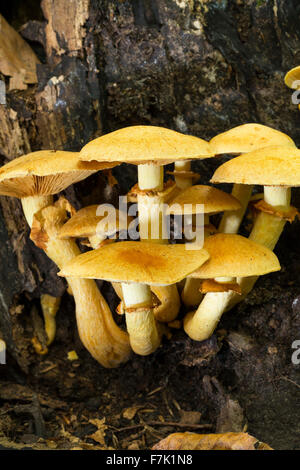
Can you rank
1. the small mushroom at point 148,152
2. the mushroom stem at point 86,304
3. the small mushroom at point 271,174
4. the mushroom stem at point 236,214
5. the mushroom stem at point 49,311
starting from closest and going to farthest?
the small mushroom at point 148,152 < the small mushroom at point 271,174 < the mushroom stem at point 86,304 < the mushroom stem at point 236,214 < the mushroom stem at point 49,311

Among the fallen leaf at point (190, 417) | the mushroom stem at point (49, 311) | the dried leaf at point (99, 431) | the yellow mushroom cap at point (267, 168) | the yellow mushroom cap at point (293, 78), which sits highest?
the yellow mushroom cap at point (293, 78)

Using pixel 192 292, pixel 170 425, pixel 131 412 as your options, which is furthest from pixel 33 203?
pixel 170 425

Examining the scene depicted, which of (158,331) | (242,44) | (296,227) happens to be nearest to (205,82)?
(242,44)

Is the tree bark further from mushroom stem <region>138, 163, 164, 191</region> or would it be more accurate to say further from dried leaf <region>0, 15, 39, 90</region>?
mushroom stem <region>138, 163, 164, 191</region>

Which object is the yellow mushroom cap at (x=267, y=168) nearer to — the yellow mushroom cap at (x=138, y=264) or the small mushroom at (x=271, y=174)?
the small mushroom at (x=271, y=174)

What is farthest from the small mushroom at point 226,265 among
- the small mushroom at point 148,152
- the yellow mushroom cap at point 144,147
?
the yellow mushroom cap at point 144,147

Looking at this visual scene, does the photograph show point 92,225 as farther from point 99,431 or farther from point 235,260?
point 99,431

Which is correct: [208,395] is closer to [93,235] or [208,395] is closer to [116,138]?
[93,235]
